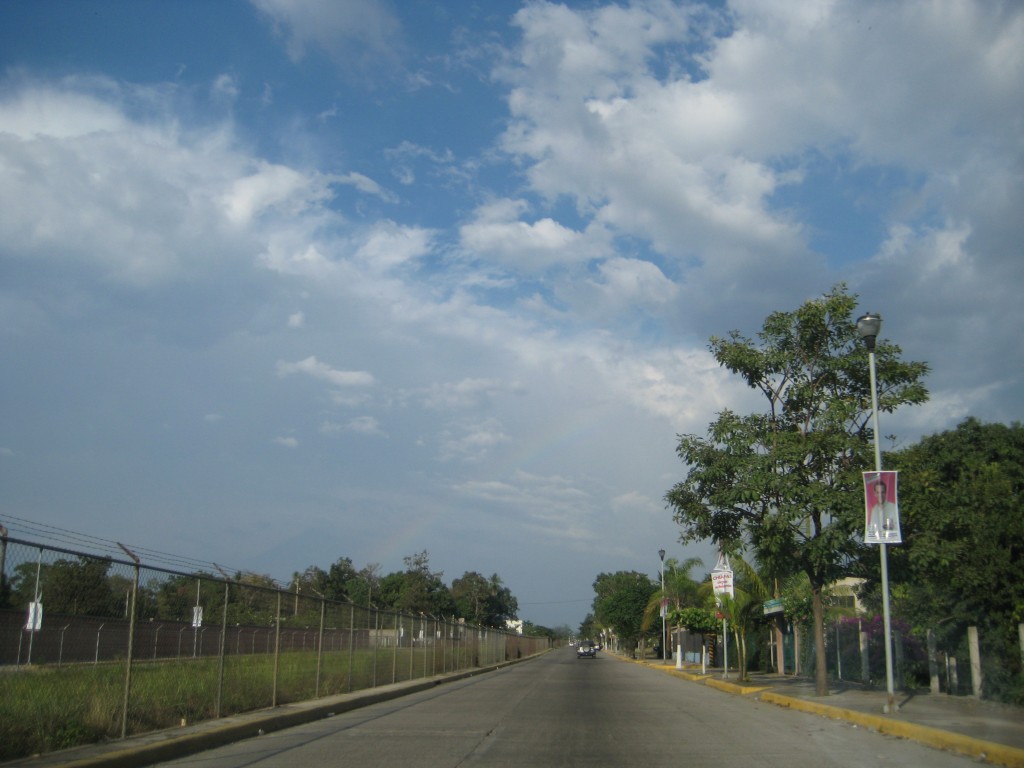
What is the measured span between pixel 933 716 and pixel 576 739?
6211 millimetres

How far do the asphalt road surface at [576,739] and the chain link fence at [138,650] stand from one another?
47.9 inches

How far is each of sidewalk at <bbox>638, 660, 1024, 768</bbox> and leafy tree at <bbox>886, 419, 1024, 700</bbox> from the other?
1234 millimetres

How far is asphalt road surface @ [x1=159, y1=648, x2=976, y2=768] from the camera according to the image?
1073cm

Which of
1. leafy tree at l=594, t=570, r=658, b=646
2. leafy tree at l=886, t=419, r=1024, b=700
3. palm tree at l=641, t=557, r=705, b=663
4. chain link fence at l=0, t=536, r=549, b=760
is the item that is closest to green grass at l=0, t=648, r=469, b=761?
chain link fence at l=0, t=536, r=549, b=760

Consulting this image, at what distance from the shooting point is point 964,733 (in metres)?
12.1

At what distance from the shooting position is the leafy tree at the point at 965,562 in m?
17.4

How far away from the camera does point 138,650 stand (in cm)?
1167

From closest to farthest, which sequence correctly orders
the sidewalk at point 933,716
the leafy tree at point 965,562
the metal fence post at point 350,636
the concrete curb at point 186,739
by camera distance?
the concrete curb at point 186,739 < the sidewalk at point 933,716 < the leafy tree at point 965,562 < the metal fence post at point 350,636

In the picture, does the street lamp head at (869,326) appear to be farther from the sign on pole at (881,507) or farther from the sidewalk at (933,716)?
the sidewalk at (933,716)

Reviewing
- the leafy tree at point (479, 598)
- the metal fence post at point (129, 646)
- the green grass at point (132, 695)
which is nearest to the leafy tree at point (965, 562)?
the green grass at point (132, 695)

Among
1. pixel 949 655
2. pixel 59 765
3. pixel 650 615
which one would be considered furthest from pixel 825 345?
pixel 650 615

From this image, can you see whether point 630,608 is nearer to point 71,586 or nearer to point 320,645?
point 320,645

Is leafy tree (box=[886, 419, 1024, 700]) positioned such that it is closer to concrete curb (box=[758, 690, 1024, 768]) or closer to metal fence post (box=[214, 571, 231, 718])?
concrete curb (box=[758, 690, 1024, 768])

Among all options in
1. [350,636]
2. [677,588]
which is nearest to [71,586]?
[350,636]
